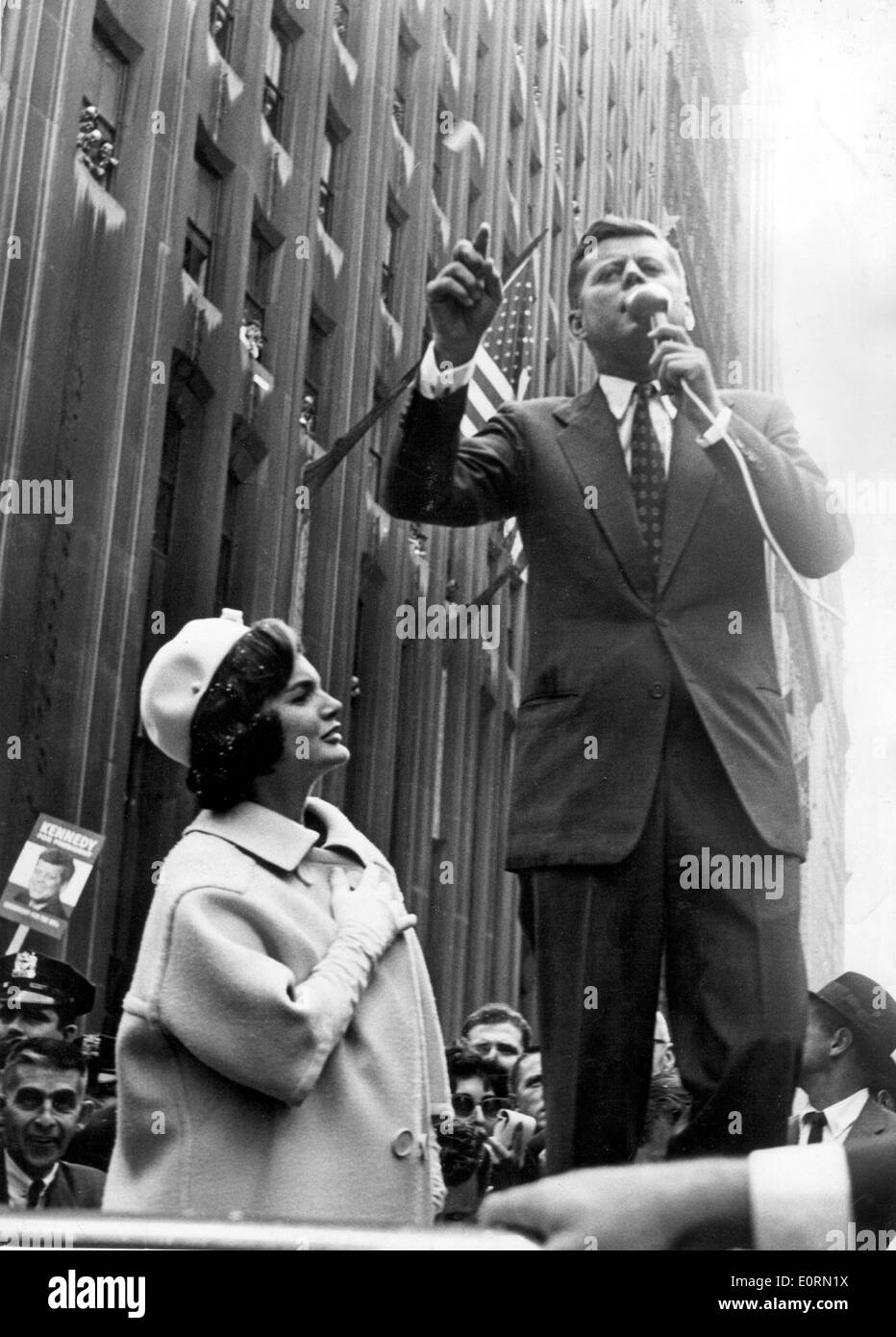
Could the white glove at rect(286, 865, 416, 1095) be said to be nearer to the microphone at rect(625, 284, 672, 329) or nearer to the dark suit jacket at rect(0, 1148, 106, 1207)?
the dark suit jacket at rect(0, 1148, 106, 1207)

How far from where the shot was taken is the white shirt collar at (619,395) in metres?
4.16

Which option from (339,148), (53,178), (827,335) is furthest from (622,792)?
(53,178)

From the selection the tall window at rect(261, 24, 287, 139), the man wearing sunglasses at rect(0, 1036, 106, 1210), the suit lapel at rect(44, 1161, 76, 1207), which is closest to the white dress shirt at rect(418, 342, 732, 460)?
the tall window at rect(261, 24, 287, 139)

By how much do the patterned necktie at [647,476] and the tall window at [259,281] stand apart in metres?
1.19

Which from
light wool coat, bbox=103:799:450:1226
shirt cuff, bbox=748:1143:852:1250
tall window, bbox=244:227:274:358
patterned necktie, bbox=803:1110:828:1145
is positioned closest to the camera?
shirt cuff, bbox=748:1143:852:1250

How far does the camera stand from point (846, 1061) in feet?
13.5

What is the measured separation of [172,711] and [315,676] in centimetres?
→ 29

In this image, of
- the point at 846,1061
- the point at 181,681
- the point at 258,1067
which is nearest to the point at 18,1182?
the point at 258,1067

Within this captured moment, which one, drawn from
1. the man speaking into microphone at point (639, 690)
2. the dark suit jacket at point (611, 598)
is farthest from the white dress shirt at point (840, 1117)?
the dark suit jacket at point (611, 598)

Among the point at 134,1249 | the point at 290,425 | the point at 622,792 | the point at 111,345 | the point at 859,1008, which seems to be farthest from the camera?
the point at 111,345

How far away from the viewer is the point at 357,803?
4.32 m

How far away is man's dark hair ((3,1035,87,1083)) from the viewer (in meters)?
4.02

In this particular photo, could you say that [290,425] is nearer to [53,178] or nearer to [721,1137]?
[53,178]

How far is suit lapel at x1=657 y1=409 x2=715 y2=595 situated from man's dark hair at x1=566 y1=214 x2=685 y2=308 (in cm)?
38
